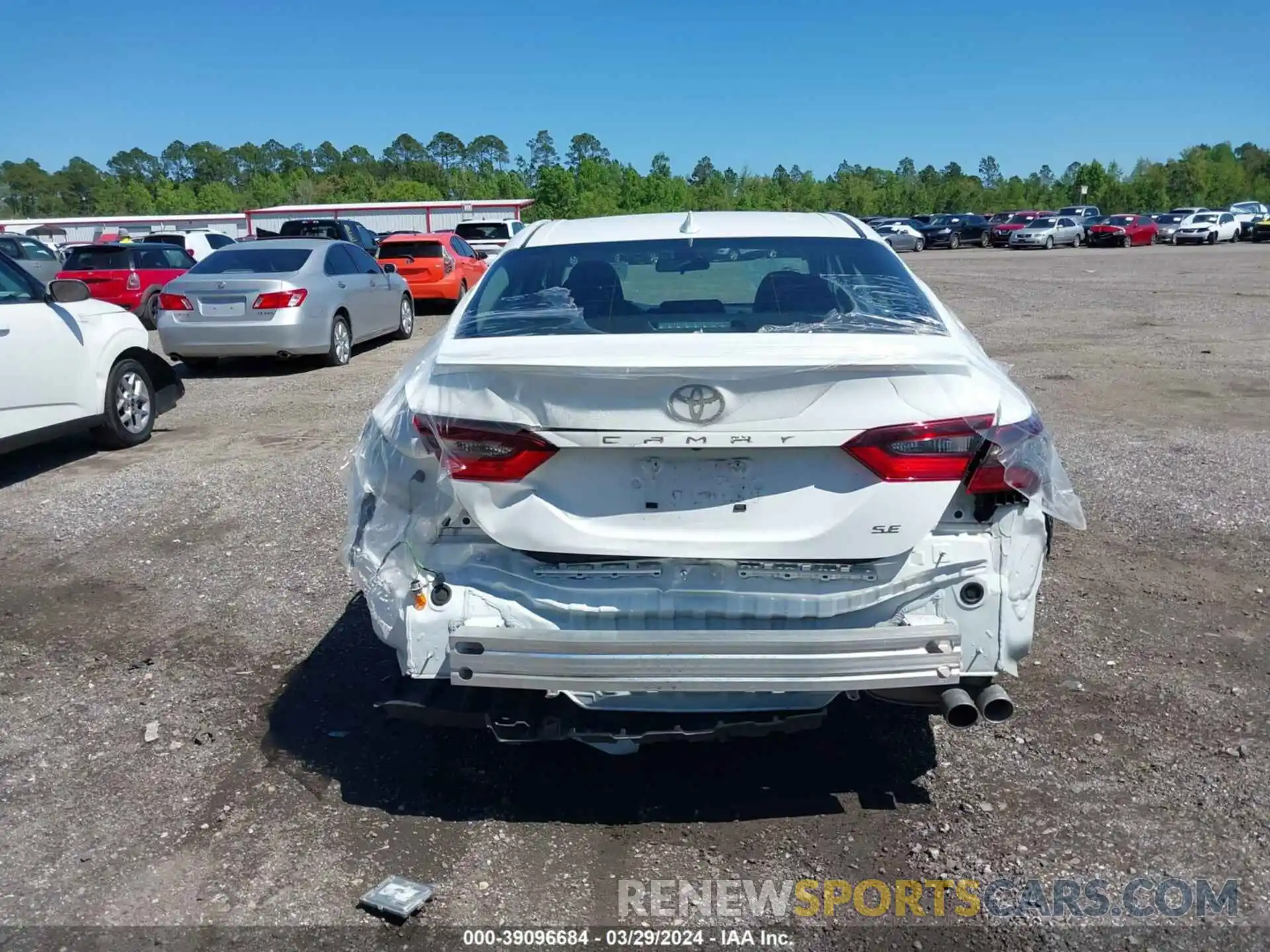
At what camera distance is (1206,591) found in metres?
5.21

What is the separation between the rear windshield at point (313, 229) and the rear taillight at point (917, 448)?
23.8 m

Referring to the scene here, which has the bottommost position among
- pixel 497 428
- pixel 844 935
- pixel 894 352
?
pixel 844 935

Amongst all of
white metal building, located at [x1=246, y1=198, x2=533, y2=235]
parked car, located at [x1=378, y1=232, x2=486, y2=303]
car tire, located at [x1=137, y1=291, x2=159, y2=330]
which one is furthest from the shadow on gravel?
white metal building, located at [x1=246, y1=198, x2=533, y2=235]

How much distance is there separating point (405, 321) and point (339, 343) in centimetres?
286

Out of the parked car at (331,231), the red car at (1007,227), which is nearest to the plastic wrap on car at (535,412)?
the parked car at (331,231)

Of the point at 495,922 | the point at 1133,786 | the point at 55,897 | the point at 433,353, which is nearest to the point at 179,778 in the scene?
the point at 55,897

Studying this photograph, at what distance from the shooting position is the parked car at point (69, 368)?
7.24 metres

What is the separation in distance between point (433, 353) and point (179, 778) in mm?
1717

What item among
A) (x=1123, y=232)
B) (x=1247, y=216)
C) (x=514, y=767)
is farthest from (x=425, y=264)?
(x=1247, y=216)

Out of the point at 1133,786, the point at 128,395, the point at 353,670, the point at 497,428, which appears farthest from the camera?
the point at 128,395

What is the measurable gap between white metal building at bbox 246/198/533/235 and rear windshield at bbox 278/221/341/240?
24.2 meters

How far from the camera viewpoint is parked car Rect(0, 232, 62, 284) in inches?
934

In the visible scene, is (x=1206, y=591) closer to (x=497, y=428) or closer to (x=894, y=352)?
(x=894, y=352)

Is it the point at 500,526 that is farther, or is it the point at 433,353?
the point at 433,353
